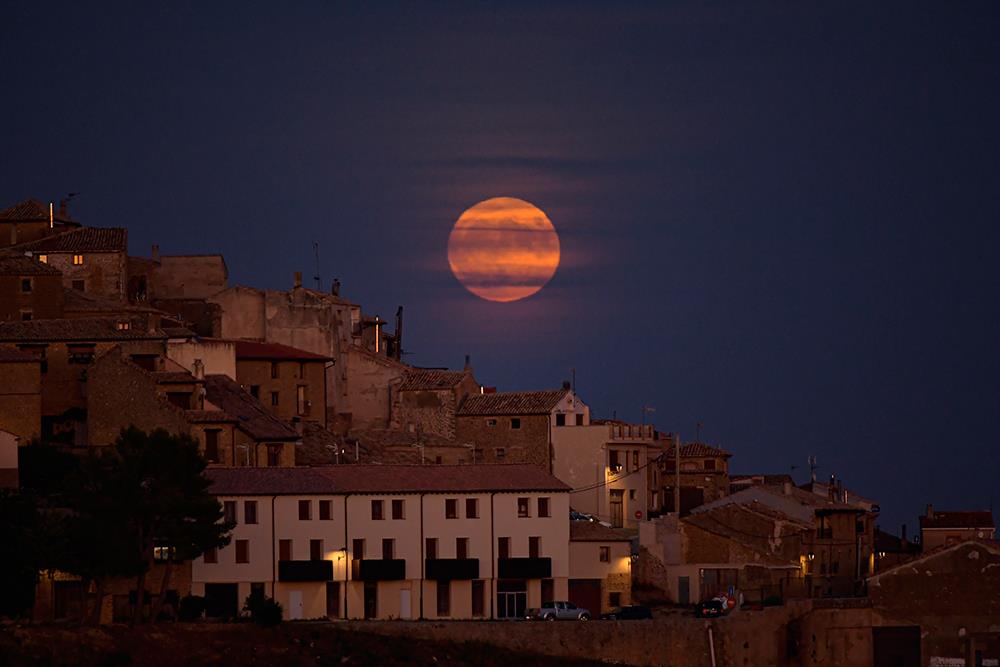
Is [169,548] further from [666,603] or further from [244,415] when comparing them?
[666,603]

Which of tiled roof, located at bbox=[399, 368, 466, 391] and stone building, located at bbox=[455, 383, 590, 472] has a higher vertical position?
tiled roof, located at bbox=[399, 368, 466, 391]

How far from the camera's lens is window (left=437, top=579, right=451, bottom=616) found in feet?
302

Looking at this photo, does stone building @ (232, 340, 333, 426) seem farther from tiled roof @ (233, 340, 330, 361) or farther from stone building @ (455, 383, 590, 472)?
stone building @ (455, 383, 590, 472)

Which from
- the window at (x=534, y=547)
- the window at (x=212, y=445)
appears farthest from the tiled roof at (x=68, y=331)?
the window at (x=534, y=547)

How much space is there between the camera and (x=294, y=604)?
90.0m

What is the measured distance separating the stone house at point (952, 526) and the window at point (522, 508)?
41.8 metres

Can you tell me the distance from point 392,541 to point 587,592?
369 inches

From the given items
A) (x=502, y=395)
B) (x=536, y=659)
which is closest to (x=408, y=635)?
(x=536, y=659)

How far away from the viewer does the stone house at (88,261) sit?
119 m

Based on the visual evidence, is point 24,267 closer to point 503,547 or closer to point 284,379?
point 284,379

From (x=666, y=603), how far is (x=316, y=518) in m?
17.9

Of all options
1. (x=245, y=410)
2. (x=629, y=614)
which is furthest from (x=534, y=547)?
(x=245, y=410)

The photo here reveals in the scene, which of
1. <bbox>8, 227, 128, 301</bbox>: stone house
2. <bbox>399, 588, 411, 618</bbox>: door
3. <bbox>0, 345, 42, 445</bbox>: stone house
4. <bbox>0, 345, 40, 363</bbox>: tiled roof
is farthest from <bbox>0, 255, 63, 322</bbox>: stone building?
<bbox>399, 588, 411, 618</bbox>: door

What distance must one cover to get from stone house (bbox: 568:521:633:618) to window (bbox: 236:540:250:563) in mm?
14671
